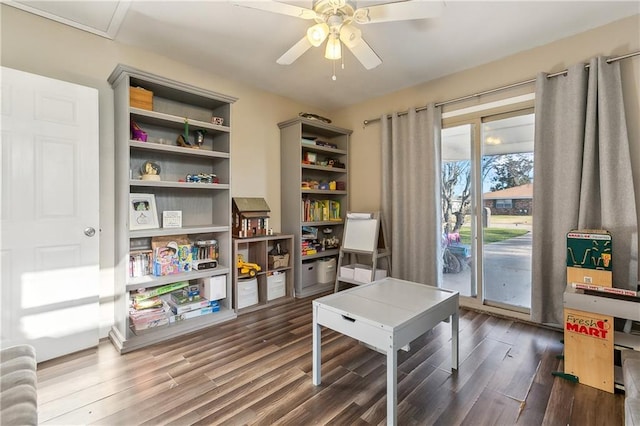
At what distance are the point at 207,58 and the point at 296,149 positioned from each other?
4.26 feet

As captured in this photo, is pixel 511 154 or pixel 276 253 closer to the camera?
pixel 511 154

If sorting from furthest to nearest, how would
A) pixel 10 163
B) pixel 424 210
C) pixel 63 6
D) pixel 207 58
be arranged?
pixel 424 210 → pixel 207 58 → pixel 63 6 → pixel 10 163

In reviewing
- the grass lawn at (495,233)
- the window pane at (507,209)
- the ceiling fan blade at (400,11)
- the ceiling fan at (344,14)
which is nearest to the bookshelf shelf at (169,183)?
the ceiling fan at (344,14)

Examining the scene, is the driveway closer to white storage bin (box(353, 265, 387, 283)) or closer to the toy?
white storage bin (box(353, 265, 387, 283))

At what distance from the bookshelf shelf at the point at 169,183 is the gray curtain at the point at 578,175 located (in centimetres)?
287

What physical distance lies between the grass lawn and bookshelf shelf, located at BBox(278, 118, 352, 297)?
1.56 metres

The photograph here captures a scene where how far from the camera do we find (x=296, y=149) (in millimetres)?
3445

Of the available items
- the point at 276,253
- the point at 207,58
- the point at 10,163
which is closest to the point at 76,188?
the point at 10,163

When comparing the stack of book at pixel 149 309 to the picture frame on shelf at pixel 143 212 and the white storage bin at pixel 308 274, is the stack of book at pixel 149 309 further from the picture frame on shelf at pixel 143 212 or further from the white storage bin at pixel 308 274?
the white storage bin at pixel 308 274

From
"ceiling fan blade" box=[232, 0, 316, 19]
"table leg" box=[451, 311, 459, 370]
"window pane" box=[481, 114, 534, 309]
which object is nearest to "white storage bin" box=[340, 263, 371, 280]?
"window pane" box=[481, 114, 534, 309]

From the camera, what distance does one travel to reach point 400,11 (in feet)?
5.26

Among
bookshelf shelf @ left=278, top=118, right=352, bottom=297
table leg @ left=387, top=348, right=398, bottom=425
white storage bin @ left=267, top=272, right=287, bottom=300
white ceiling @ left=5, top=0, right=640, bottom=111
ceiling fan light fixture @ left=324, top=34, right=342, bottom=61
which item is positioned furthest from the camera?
bookshelf shelf @ left=278, top=118, right=352, bottom=297

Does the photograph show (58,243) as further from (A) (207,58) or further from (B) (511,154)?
(B) (511,154)

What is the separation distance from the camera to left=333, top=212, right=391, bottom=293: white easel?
3.34m
